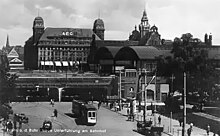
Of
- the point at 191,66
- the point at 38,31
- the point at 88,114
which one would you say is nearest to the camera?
the point at 88,114

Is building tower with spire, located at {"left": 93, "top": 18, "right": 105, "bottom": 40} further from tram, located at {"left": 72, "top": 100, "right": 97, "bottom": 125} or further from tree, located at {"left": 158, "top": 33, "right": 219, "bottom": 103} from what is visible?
tram, located at {"left": 72, "top": 100, "right": 97, "bottom": 125}

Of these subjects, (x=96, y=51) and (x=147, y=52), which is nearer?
(x=147, y=52)

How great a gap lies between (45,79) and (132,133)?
22524 millimetres

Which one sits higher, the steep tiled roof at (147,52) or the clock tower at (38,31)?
the clock tower at (38,31)

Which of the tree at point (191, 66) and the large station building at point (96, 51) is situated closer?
the tree at point (191, 66)

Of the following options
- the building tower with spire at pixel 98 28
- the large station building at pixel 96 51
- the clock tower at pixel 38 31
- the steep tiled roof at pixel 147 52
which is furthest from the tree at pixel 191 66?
the building tower with spire at pixel 98 28

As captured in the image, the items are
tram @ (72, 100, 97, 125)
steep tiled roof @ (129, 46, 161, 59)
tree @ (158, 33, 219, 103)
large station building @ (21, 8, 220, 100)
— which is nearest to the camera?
tram @ (72, 100, 97, 125)

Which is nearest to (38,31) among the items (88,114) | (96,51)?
(96,51)

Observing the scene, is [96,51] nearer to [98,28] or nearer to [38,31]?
[98,28]

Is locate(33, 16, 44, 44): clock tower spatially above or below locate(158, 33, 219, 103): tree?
above

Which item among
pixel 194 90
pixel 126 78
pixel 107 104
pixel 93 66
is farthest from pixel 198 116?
pixel 93 66

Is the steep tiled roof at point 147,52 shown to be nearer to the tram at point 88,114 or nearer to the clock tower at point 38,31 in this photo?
the tram at point 88,114

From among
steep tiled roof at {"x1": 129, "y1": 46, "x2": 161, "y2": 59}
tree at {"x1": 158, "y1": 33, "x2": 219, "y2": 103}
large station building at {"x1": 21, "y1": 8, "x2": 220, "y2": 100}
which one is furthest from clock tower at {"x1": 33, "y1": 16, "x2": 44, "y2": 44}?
tree at {"x1": 158, "y1": 33, "x2": 219, "y2": 103}

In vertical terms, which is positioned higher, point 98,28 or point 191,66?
point 98,28
